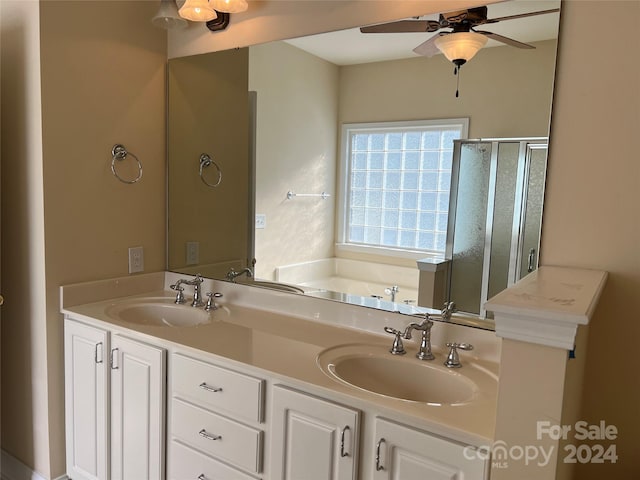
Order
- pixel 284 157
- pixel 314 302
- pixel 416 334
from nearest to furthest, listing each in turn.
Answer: pixel 416 334, pixel 314 302, pixel 284 157

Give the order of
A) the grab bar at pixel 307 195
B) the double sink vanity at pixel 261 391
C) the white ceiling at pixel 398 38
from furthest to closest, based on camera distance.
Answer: the grab bar at pixel 307 195, the white ceiling at pixel 398 38, the double sink vanity at pixel 261 391

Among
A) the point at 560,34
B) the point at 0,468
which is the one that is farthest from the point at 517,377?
the point at 0,468

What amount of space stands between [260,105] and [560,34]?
124 centimetres

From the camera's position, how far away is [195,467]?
1.73 meters

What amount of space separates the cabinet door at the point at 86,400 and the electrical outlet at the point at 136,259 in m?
0.40

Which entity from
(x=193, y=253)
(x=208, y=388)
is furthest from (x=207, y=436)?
(x=193, y=253)

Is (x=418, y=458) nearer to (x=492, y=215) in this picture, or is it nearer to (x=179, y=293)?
(x=492, y=215)

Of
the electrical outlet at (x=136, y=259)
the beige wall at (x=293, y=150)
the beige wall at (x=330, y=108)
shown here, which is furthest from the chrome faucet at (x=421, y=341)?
the electrical outlet at (x=136, y=259)

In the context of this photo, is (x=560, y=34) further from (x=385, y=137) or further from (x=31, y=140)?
(x=31, y=140)

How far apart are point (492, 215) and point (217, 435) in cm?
118

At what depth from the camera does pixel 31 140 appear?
2053 mm

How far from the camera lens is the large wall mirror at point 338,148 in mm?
1612

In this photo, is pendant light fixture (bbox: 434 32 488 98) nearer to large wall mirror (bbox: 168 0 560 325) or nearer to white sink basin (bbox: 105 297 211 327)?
large wall mirror (bbox: 168 0 560 325)

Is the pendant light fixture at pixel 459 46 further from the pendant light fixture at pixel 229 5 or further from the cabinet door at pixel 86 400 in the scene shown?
the cabinet door at pixel 86 400
